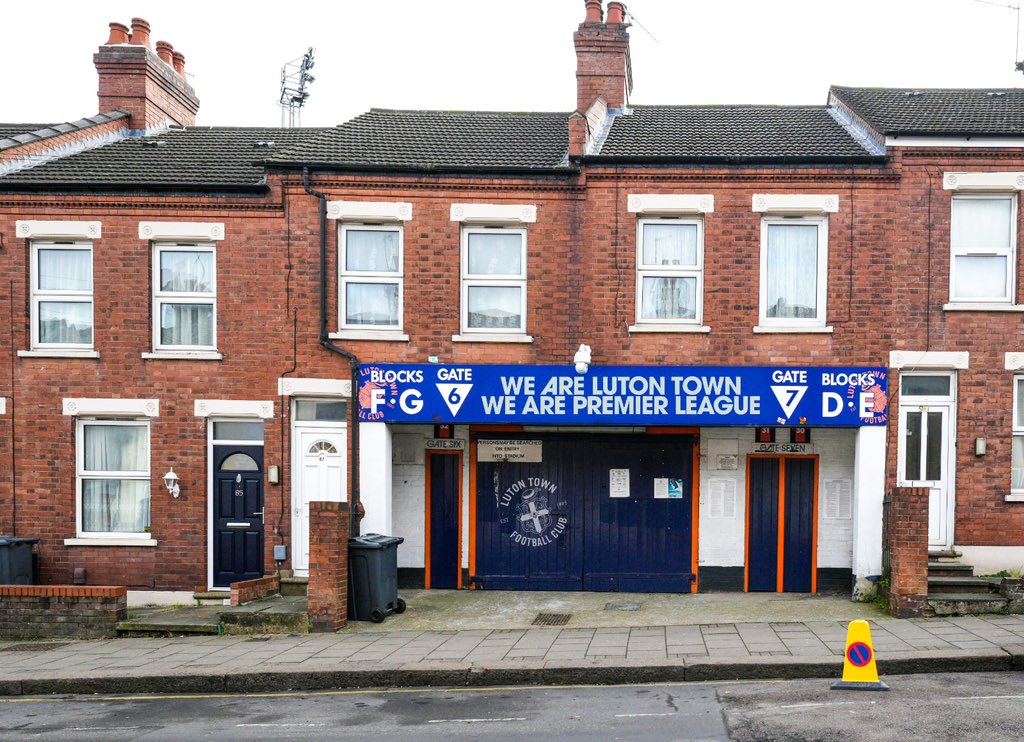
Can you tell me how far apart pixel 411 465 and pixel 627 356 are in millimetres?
3793

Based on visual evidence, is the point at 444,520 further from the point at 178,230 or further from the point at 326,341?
the point at 178,230

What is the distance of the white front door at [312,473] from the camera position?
13.9m

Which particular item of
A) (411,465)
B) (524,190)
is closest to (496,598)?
(411,465)

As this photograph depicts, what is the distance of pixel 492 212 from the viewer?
13.7m

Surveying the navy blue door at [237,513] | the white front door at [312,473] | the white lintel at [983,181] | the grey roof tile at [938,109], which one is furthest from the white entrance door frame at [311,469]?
the white lintel at [983,181]

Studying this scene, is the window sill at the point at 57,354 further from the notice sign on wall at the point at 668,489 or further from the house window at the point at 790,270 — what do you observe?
the house window at the point at 790,270

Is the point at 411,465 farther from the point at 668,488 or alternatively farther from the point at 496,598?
the point at 668,488

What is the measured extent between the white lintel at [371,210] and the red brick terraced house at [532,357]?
0.04 meters

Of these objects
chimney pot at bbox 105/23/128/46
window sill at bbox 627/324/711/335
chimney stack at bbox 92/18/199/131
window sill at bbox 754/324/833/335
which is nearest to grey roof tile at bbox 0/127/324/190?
chimney stack at bbox 92/18/199/131

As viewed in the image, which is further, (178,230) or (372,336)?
(178,230)

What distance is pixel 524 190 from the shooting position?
1368cm

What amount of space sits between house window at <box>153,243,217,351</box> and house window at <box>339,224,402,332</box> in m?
2.05

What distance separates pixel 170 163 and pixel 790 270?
392 inches

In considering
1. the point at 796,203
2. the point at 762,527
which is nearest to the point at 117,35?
the point at 796,203
